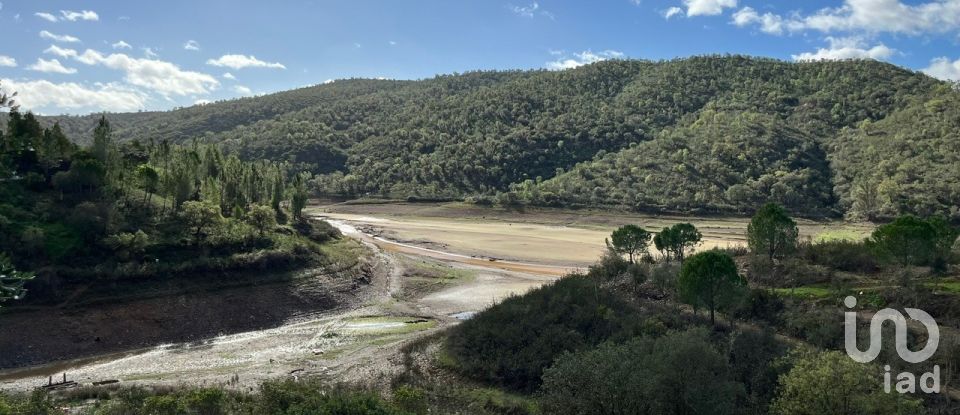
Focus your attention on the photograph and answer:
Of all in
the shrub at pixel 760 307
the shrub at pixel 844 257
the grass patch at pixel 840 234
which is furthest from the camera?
the grass patch at pixel 840 234

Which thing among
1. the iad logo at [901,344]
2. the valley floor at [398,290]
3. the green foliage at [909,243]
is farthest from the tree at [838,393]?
the valley floor at [398,290]

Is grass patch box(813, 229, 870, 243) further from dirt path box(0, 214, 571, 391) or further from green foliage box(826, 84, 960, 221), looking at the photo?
dirt path box(0, 214, 571, 391)

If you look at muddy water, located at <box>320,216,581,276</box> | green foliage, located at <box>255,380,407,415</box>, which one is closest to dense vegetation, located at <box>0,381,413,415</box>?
green foliage, located at <box>255,380,407,415</box>

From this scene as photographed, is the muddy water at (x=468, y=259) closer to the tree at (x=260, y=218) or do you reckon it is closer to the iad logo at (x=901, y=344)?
the tree at (x=260, y=218)

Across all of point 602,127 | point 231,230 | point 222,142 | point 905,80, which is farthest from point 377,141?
point 905,80

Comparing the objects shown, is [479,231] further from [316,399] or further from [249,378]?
[316,399]

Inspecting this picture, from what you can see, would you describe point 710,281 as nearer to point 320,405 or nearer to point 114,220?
point 320,405
